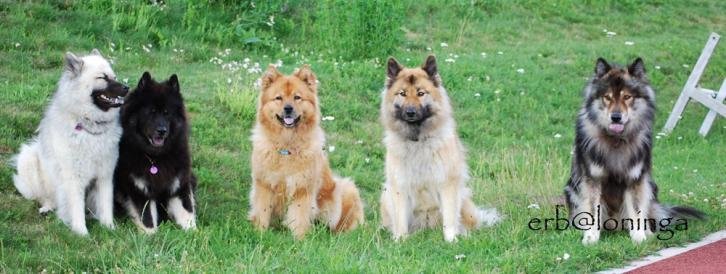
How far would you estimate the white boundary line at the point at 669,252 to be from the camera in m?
6.50

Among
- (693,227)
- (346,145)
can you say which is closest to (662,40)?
(346,145)

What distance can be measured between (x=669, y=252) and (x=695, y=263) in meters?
0.34

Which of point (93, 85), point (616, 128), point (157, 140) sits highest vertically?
point (93, 85)

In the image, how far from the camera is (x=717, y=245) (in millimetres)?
7078

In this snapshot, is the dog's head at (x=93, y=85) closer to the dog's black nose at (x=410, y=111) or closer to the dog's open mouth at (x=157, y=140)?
the dog's open mouth at (x=157, y=140)

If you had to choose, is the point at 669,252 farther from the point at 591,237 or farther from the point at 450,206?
the point at 450,206

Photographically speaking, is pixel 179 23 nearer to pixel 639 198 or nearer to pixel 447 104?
pixel 447 104

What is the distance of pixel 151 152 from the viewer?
7.25m

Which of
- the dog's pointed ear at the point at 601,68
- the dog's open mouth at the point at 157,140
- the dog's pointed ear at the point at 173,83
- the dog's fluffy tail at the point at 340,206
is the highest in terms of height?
the dog's pointed ear at the point at 601,68

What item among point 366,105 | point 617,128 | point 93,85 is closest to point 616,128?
point 617,128

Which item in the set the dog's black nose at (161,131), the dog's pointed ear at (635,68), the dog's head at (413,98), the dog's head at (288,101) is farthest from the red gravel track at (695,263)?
the dog's black nose at (161,131)

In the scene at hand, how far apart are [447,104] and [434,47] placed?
7.21 metres

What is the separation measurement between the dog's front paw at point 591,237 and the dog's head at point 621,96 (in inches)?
30.1

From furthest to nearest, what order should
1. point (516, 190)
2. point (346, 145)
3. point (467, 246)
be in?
point (346, 145) → point (516, 190) → point (467, 246)
